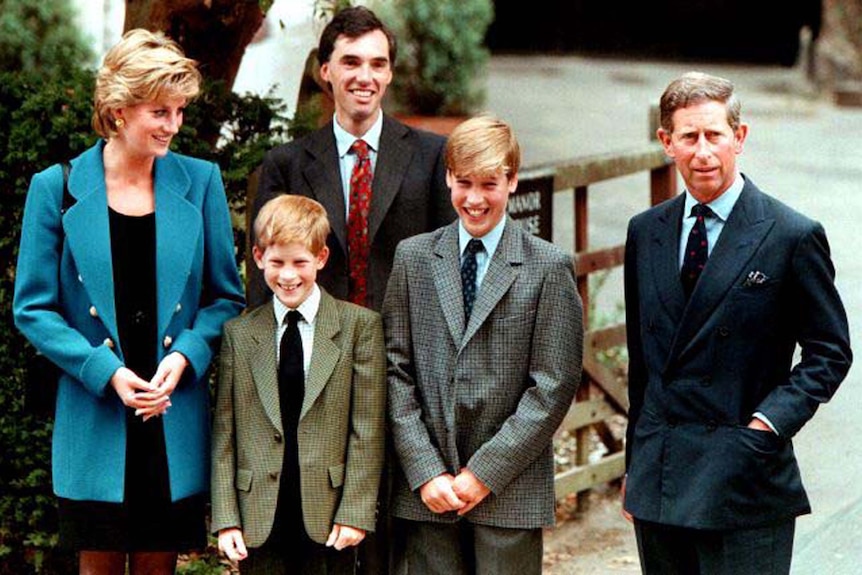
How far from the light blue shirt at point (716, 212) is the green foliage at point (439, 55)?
12.7 metres

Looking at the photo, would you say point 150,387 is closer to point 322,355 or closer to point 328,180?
point 322,355

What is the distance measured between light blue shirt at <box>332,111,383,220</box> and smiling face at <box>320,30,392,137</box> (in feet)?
0.14

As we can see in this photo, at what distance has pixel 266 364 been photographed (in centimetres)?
436

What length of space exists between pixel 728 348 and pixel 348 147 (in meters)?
1.53

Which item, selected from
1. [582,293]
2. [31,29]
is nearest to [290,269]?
[582,293]

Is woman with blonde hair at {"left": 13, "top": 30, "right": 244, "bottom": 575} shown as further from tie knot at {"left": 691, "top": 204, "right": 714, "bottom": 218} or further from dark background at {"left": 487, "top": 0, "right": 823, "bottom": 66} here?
dark background at {"left": 487, "top": 0, "right": 823, "bottom": 66}

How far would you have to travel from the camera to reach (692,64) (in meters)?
22.5

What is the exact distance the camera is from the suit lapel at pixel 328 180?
491 cm

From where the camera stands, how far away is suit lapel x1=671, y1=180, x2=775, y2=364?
404cm

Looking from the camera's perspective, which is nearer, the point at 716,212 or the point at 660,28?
the point at 716,212

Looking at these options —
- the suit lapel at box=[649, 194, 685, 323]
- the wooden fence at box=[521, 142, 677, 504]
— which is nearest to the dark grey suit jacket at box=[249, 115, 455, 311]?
the suit lapel at box=[649, 194, 685, 323]

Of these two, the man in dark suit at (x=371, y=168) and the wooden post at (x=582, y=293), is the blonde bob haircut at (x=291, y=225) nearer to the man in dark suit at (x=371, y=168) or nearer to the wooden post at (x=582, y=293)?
the man in dark suit at (x=371, y=168)

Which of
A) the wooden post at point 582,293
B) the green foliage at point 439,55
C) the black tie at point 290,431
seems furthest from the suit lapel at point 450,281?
the green foliage at point 439,55

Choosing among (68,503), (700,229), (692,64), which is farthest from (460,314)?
(692,64)
